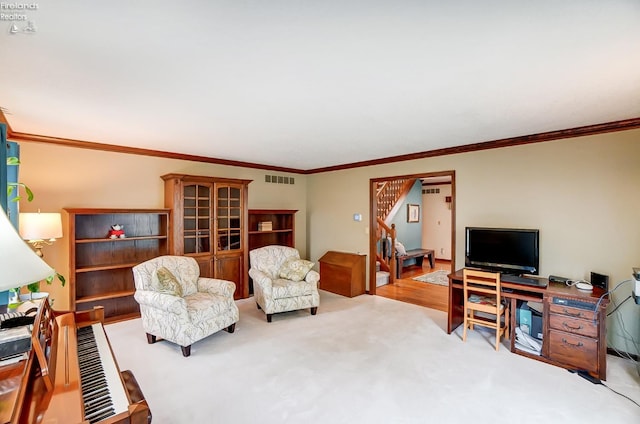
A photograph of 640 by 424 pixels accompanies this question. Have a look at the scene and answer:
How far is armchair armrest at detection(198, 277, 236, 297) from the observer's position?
3.69 metres

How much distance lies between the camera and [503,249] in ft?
12.2

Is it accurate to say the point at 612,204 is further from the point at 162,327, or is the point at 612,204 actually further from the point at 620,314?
the point at 162,327

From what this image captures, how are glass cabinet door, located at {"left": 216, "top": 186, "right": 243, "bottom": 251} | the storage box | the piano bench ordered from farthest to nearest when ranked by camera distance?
1. glass cabinet door, located at {"left": 216, "top": 186, "right": 243, "bottom": 251}
2. the storage box
3. the piano bench

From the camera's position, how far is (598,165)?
10.7ft

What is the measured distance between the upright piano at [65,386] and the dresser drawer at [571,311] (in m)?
3.49

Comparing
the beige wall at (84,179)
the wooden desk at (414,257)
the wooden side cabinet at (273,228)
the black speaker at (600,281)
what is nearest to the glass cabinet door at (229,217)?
the wooden side cabinet at (273,228)

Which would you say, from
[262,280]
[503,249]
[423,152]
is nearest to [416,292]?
[503,249]

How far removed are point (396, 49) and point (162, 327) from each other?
3.40 m

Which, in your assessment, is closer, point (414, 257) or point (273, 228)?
point (273, 228)

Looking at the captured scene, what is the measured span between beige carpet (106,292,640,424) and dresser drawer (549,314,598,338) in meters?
0.40

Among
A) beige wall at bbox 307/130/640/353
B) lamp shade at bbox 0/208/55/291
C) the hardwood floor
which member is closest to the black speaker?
beige wall at bbox 307/130/640/353

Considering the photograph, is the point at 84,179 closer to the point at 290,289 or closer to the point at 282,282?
the point at 282,282

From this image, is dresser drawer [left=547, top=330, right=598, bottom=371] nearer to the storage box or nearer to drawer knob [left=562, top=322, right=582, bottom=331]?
drawer knob [left=562, top=322, right=582, bottom=331]

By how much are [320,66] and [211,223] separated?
3.49 meters
